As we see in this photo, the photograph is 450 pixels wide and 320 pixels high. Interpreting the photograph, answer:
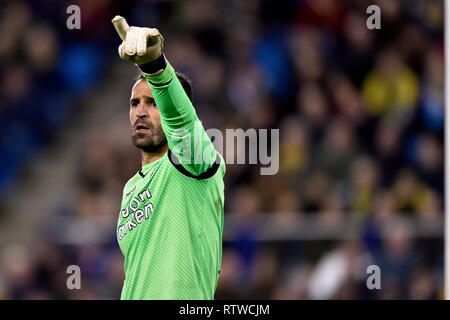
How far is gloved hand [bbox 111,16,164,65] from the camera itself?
167 inches

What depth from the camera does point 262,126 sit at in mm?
11156

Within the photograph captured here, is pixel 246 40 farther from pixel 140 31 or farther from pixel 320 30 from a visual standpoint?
pixel 140 31

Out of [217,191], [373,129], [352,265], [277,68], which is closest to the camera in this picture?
[217,191]

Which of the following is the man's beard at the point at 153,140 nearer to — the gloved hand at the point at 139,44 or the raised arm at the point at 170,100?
the raised arm at the point at 170,100

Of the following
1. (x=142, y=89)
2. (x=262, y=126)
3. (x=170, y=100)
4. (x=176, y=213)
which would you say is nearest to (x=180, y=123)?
(x=170, y=100)

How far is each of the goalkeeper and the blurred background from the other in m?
4.66

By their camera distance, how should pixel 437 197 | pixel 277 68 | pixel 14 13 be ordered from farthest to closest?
1. pixel 14 13
2. pixel 277 68
3. pixel 437 197

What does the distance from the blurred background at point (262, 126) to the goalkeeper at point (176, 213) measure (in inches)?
183

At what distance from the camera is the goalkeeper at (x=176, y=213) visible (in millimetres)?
4523

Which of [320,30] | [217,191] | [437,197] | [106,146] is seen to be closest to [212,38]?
[320,30]

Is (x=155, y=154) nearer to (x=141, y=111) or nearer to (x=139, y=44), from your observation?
(x=141, y=111)

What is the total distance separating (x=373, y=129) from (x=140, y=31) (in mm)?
6959

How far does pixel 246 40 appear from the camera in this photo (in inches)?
482

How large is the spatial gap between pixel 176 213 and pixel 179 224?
0.19 ft
